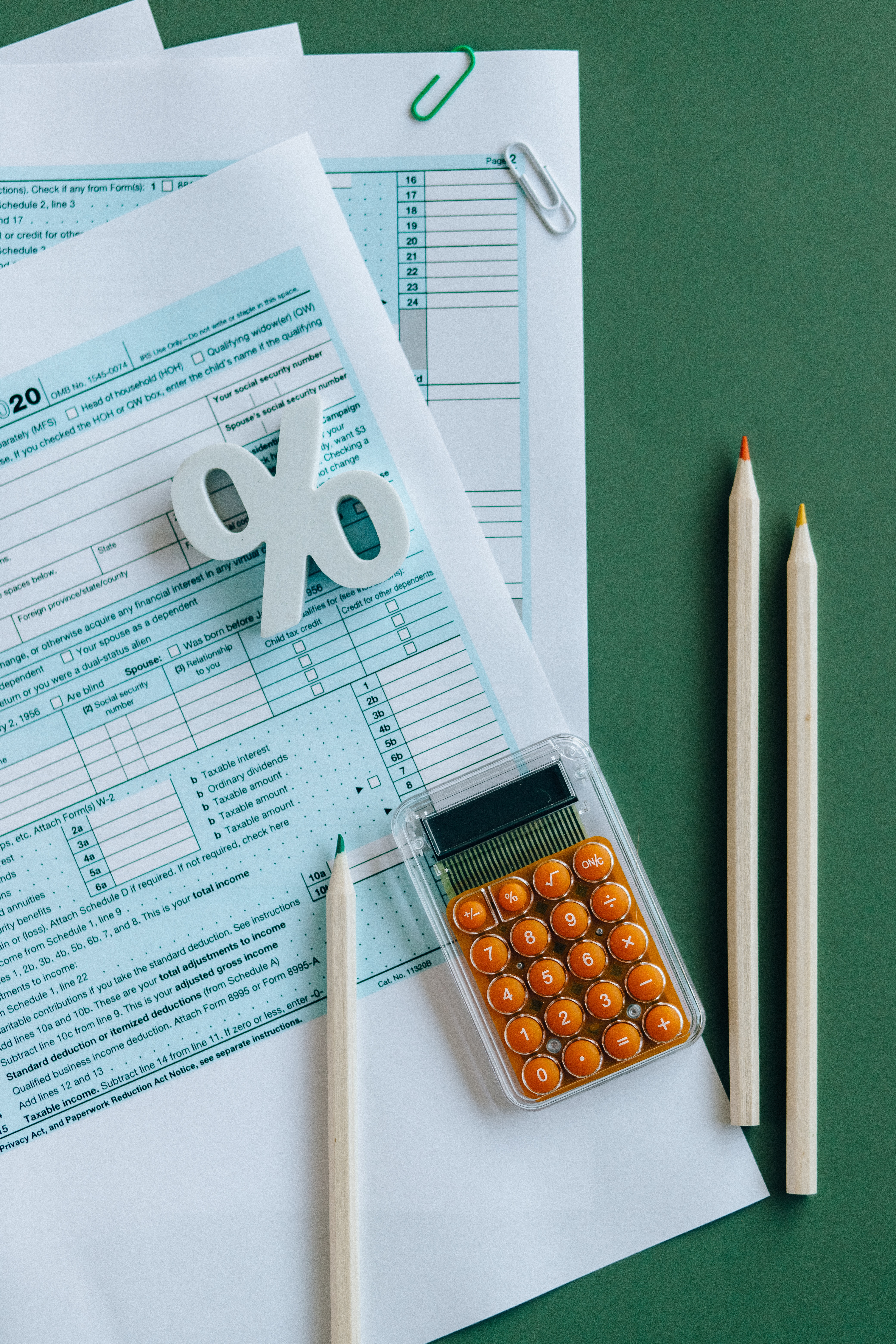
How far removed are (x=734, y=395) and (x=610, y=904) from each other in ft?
0.93

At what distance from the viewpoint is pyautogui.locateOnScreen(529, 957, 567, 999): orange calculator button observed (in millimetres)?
482

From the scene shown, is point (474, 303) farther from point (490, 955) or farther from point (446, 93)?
point (490, 955)

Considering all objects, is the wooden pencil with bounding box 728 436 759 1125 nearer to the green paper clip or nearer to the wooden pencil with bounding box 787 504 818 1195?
the wooden pencil with bounding box 787 504 818 1195

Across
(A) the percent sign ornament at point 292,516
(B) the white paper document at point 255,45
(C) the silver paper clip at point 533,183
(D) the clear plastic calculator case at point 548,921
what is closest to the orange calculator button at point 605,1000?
(D) the clear plastic calculator case at point 548,921

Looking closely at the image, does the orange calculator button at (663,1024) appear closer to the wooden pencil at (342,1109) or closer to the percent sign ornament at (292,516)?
the wooden pencil at (342,1109)

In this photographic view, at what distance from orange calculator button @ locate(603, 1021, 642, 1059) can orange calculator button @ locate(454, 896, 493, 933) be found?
0.09m

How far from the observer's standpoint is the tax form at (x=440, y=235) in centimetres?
51

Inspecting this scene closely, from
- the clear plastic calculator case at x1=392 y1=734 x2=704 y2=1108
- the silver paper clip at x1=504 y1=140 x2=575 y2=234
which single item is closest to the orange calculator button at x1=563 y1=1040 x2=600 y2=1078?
the clear plastic calculator case at x1=392 y1=734 x2=704 y2=1108

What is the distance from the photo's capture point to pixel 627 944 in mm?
484

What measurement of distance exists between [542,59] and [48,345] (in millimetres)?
311

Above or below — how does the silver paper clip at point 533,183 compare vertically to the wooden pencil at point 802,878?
above

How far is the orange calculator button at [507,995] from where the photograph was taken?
482mm

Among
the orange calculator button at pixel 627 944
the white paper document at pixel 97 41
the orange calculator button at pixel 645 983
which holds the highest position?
the white paper document at pixel 97 41

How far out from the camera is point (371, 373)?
51 centimetres
